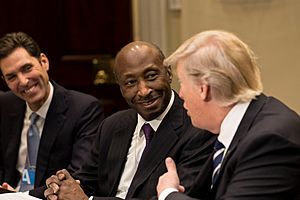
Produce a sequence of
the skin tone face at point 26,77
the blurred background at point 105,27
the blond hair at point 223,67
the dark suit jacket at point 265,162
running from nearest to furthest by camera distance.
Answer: the dark suit jacket at point 265,162, the blond hair at point 223,67, the skin tone face at point 26,77, the blurred background at point 105,27

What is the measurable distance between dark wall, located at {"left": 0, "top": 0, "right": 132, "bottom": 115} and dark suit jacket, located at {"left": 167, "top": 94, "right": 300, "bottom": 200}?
233 cm

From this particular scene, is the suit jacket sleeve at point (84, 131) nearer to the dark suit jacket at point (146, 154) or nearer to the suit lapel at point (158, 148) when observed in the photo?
the dark suit jacket at point (146, 154)

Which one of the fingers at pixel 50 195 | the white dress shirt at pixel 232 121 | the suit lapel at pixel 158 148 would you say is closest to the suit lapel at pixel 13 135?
the fingers at pixel 50 195

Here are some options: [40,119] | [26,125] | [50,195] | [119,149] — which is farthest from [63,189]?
[26,125]

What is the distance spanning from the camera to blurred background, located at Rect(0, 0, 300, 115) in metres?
3.89

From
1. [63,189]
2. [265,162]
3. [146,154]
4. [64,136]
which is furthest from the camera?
[64,136]

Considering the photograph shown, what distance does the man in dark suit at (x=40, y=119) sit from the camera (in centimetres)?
320

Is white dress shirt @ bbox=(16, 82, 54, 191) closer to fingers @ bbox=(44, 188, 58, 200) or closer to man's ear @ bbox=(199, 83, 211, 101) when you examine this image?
fingers @ bbox=(44, 188, 58, 200)

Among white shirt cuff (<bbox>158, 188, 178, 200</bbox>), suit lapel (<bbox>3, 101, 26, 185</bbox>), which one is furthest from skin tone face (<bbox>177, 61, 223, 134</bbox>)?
suit lapel (<bbox>3, 101, 26, 185</bbox>)

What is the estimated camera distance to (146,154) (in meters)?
2.62

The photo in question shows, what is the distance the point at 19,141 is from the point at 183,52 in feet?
5.12

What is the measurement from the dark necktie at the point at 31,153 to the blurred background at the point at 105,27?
1044mm

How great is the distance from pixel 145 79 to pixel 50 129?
78cm

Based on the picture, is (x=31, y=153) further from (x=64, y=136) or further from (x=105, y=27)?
(x=105, y=27)
